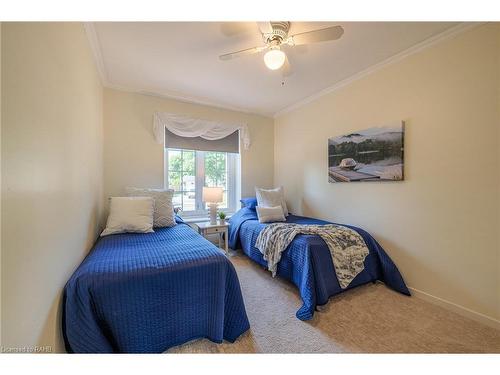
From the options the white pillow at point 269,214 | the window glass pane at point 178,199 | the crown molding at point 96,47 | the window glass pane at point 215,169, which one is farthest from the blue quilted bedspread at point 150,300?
the window glass pane at point 215,169

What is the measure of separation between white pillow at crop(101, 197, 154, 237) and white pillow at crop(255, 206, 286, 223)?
1.41 m

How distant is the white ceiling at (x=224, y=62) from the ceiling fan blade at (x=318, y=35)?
179 mm

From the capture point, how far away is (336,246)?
1.95 m

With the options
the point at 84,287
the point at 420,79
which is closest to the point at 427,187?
the point at 420,79

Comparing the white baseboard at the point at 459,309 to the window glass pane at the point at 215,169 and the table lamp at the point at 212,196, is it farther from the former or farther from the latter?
the window glass pane at the point at 215,169

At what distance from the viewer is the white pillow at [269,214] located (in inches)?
112

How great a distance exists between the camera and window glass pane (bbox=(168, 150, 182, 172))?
321 centimetres

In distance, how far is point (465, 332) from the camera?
149cm

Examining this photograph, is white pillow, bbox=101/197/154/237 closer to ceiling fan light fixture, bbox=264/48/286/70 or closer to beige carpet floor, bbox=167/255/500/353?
beige carpet floor, bbox=167/255/500/353

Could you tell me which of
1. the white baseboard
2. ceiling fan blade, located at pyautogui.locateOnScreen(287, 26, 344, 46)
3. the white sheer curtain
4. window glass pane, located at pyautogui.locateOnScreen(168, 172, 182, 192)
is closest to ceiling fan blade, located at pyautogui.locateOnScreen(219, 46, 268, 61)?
ceiling fan blade, located at pyautogui.locateOnScreen(287, 26, 344, 46)

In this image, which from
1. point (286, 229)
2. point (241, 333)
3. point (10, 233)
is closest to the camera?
point (10, 233)

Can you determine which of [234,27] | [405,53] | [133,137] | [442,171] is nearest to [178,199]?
Answer: [133,137]
